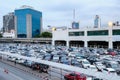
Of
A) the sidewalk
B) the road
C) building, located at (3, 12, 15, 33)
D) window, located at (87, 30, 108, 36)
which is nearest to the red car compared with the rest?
the sidewalk

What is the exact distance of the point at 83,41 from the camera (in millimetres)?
57562

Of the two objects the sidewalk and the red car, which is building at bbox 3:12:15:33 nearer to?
the sidewalk

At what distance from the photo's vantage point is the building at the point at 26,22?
359 feet

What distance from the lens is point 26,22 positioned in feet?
360

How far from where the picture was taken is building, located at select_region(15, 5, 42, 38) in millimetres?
109438

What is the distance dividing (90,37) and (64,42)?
1424cm

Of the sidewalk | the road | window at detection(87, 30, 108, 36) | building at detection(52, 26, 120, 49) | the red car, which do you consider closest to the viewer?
the red car

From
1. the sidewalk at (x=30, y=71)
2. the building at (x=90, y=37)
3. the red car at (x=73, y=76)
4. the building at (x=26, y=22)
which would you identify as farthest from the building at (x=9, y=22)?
the red car at (x=73, y=76)

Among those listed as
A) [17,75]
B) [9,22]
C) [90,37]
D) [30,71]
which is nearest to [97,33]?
[90,37]

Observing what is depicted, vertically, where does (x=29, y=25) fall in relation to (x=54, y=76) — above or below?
above

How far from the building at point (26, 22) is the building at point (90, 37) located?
147ft

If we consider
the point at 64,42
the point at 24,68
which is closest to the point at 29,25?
the point at 64,42

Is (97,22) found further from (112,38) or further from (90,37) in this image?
(112,38)

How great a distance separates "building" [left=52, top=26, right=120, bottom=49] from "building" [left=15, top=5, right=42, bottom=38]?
4486 cm
